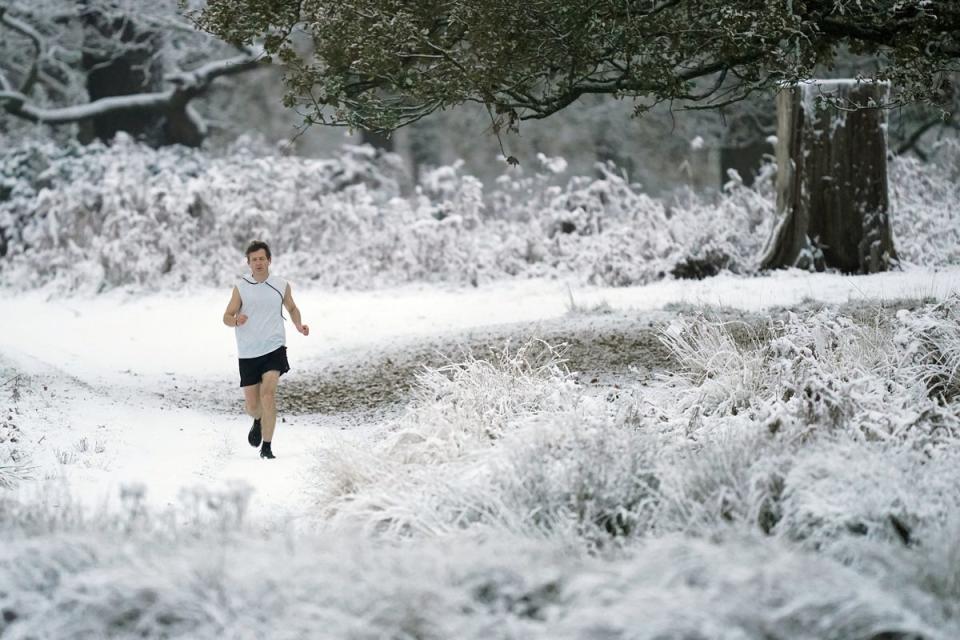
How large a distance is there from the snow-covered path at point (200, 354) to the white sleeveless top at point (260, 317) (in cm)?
73

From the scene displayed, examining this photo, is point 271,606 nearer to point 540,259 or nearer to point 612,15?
point 612,15

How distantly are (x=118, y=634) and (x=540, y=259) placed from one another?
39.9 ft

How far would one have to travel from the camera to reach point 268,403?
7773 millimetres

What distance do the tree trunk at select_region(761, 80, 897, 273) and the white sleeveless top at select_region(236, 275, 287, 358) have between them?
7302 millimetres

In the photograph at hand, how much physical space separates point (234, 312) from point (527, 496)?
3360mm

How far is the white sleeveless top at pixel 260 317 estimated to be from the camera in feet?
25.8

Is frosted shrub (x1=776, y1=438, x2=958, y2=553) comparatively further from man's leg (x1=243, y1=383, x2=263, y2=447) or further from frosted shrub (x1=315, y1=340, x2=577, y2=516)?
man's leg (x1=243, y1=383, x2=263, y2=447)

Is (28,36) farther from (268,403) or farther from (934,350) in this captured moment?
(934,350)

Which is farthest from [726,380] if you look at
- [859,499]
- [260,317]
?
[260,317]

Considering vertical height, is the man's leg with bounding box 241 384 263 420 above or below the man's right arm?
below

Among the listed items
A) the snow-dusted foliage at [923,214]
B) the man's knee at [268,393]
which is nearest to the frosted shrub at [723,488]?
the man's knee at [268,393]

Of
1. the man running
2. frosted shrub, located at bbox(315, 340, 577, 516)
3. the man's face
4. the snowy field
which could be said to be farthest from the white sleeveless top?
frosted shrub, located at bbox(315, 340, 577, 516)

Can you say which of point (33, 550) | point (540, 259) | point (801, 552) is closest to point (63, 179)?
point (540, 259)

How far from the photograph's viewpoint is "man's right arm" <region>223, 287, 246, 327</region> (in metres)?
7.71
